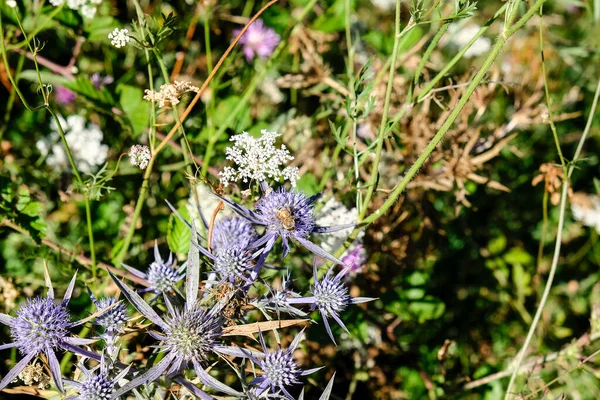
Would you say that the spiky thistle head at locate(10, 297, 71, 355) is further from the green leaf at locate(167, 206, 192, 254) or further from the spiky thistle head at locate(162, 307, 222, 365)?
the green leaf at locate(167, 206, 192, 254)

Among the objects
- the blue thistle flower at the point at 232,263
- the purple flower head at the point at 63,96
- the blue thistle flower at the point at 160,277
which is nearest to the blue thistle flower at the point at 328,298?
the blue thistle flower at the point at 232,263

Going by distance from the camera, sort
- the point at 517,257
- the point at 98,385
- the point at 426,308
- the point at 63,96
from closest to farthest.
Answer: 1. the point at 98,385
2. the point at 426,308
3. the point at 63,96
4. the point at 517,257

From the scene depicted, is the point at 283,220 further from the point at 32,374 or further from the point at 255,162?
the point at 32,374

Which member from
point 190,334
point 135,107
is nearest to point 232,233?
point 190,334

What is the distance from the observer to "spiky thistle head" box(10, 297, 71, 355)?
0.96 meters

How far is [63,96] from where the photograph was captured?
1986mm

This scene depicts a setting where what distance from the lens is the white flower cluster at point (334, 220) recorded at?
4.91 feet

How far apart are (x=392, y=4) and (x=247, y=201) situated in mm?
1476

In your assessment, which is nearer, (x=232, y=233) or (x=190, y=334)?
(x=190, y=334)

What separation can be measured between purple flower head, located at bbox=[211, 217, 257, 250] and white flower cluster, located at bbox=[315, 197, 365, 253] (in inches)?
12.1

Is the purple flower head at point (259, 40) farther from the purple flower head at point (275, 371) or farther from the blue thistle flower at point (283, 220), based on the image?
the purple flower head at point (275, 371)

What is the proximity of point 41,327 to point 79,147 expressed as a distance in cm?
96

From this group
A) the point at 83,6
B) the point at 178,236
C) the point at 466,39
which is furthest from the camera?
the point at 466,39

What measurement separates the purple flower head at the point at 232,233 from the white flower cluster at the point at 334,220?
31 cm
